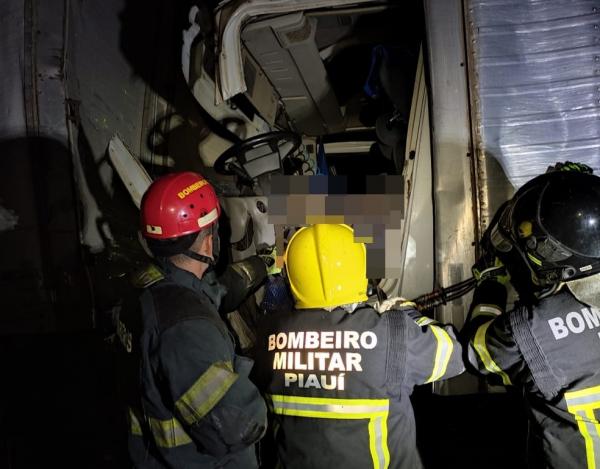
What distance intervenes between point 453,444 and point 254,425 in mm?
1995

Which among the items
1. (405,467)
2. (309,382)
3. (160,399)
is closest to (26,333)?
(160,399)

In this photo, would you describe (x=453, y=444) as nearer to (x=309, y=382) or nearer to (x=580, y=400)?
(x=580, y=400)

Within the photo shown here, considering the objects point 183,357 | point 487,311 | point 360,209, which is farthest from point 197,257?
point 487,311

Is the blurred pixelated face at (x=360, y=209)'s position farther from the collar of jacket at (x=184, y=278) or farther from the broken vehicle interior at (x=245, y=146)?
the collar of jacket at (x=184, y=278)

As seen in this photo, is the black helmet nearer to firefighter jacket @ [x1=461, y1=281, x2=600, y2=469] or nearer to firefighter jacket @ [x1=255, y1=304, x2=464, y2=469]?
firefighter jacket @ [x1=461, y1=281, x2=600, y2=469]

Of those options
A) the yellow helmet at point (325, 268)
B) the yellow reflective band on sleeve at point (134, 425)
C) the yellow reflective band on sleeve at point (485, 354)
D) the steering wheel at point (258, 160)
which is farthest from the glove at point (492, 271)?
the yellow reflective band on sleeve at point (134, 425)

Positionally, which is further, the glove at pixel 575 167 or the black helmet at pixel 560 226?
the glove at pixel 575 167

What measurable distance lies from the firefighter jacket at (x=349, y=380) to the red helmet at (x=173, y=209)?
677 mm

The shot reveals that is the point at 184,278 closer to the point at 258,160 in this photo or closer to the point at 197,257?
the point at 197,257

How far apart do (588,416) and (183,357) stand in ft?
5.28

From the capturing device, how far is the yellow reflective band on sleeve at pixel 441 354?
5.54ft

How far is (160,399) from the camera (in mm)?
1690

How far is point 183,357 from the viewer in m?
1.57

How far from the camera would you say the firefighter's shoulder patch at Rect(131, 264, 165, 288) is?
72.1 inches
